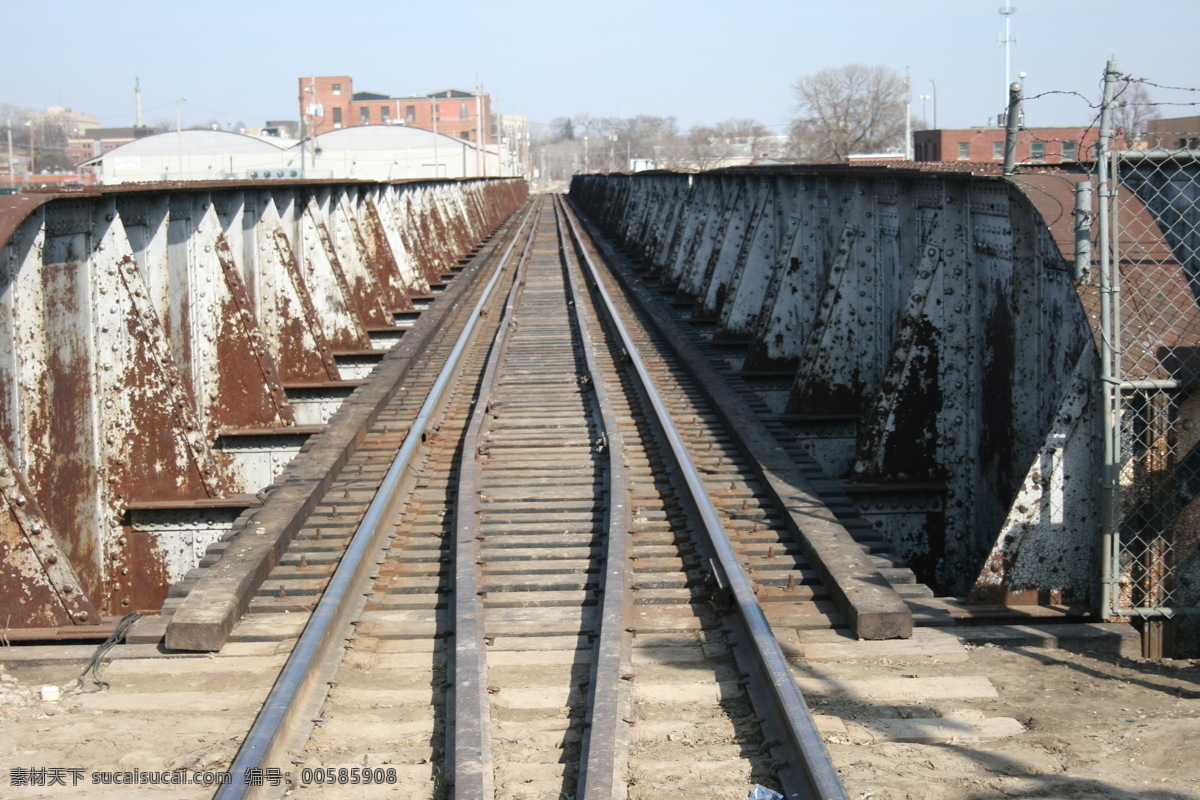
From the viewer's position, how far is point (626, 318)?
55.2ft

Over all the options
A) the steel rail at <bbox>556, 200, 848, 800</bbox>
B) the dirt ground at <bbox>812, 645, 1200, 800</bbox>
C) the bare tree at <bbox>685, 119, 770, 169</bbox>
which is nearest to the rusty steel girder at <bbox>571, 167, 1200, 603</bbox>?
the dirt ground at <bbox>812, 645, 1200, 800</bbox>

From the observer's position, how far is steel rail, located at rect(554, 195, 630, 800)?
163 inches

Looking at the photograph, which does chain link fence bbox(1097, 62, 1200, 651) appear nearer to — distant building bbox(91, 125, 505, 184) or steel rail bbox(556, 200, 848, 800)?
steel rail bbox(556, 200, 848, 800)

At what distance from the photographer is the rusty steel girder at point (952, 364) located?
19.8 ft

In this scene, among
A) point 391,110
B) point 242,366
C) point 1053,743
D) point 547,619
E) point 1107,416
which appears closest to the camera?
point 1053,743

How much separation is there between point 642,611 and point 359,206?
1365 centimetres

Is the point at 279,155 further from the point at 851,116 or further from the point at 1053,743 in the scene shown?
the point at 1053,743

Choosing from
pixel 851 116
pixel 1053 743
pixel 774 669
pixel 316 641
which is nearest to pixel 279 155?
pixel 851 116

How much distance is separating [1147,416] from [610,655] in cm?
286

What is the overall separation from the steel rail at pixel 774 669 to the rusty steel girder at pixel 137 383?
2.99 metres

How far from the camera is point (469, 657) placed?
201 inches

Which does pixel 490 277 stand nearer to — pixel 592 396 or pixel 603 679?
pixel 592 396

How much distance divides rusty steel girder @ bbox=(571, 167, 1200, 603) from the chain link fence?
7 centimetres

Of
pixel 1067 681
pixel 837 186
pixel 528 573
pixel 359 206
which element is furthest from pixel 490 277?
pixel 1067 681
